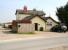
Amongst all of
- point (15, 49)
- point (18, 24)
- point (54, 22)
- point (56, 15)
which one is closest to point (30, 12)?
point (56, 15)

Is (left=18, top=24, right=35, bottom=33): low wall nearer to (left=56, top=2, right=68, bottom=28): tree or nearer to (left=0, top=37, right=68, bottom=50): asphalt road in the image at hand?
(left=56, top=2, right=68, bottom=28): tree

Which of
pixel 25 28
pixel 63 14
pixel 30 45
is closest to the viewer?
pixel 30 45

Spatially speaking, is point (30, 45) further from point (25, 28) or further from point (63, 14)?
point (63, 14)

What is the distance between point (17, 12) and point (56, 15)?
40.3 ft

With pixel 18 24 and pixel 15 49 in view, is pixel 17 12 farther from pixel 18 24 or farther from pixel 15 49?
pixel 15 49

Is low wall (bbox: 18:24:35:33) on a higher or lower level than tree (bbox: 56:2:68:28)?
lower

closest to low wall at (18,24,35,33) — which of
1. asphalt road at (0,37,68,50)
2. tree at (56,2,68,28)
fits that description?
tree at (56,2,68,28)

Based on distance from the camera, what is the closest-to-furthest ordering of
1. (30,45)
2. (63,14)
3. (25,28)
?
(30,45), (25,28), (63,14)

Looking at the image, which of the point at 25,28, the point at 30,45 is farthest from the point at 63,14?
the point at 30,45

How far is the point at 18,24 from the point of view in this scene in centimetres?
4044

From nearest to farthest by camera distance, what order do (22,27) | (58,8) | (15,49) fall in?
(15,49) → (22,27) → (58,8)

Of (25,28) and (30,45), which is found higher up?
(25,28)

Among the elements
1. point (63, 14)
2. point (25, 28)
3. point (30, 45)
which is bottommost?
point (30, 45)

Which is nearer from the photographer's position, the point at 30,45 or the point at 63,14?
the point at 30,45
